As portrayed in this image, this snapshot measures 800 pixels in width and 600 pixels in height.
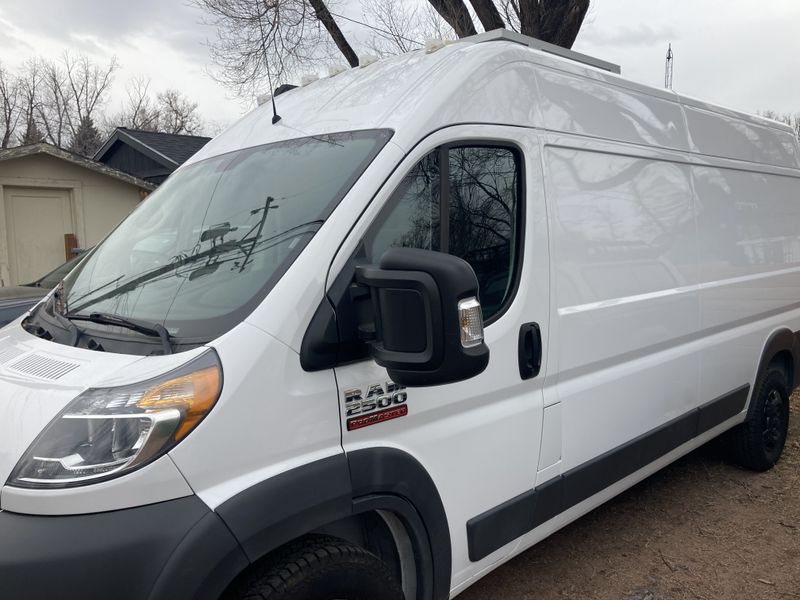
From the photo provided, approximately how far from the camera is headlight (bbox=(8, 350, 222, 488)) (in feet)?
5.57

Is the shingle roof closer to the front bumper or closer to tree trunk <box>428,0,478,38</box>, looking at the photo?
tree trunk <box>428,0,478,38</box>

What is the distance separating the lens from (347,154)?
2348 mm

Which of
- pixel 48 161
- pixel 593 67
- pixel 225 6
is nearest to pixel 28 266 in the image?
pixel 48 161

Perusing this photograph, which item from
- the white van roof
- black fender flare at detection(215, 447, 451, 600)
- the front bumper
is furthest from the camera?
the white van roof

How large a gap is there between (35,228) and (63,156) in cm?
135

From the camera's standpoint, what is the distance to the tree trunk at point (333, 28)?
1185 cm

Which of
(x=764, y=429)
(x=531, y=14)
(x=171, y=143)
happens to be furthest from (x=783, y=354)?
(x=171, y=143)

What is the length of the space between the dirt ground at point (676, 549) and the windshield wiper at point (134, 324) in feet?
6.99

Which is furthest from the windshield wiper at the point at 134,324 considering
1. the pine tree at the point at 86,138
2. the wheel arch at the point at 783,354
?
the pine tree at the point at 86,138

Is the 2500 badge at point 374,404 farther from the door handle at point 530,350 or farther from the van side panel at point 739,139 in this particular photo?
the van side panel at point 739,139

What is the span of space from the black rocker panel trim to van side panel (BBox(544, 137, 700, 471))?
54 millimetres

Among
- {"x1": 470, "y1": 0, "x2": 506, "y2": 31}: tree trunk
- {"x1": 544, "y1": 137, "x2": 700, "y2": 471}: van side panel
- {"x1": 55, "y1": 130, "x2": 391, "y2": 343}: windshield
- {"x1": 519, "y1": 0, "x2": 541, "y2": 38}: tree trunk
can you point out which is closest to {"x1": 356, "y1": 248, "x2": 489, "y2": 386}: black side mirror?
{"x1": 55, "y1": 130, "x2": 391, "y2": 343}: windshield

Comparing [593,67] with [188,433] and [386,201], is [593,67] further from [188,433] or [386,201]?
[188,433]

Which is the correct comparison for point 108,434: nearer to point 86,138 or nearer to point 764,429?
point 764,429
